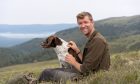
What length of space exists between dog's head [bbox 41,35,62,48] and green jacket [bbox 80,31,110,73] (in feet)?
4.72

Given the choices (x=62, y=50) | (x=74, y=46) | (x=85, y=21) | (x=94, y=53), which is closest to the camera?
(x=94, y=53)

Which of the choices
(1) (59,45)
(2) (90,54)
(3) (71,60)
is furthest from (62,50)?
(2) (90,54)

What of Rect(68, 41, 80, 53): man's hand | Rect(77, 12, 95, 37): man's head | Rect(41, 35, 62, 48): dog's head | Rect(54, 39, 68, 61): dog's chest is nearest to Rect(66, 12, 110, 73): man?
Rect(77, 12, 95, 37): man's head

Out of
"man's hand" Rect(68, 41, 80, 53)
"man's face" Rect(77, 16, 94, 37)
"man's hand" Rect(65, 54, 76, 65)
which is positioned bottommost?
"man's hand" Rect(65, 54, 76, 65)

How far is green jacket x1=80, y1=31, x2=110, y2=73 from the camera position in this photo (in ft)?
29.6

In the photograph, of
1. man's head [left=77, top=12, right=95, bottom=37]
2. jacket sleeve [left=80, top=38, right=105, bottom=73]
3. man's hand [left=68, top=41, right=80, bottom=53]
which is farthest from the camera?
man's hand [left=68, top=41, right=80, bottom=53]

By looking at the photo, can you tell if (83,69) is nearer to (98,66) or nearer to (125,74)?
(98,66)

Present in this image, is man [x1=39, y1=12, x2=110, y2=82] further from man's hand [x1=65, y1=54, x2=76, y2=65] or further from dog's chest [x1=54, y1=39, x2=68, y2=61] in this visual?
dog's chest [x1=54, y1=39, x2=68, y2=61]

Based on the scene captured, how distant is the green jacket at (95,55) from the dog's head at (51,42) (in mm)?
1438

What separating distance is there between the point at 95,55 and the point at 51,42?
6.32 feet

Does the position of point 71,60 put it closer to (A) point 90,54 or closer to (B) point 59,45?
(A) point 90,54

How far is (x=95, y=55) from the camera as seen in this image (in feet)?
29.6

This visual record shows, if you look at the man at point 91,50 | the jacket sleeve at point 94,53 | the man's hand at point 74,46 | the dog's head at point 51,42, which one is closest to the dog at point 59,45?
the dog's head at point 51,42

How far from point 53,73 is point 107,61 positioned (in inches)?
55.7
